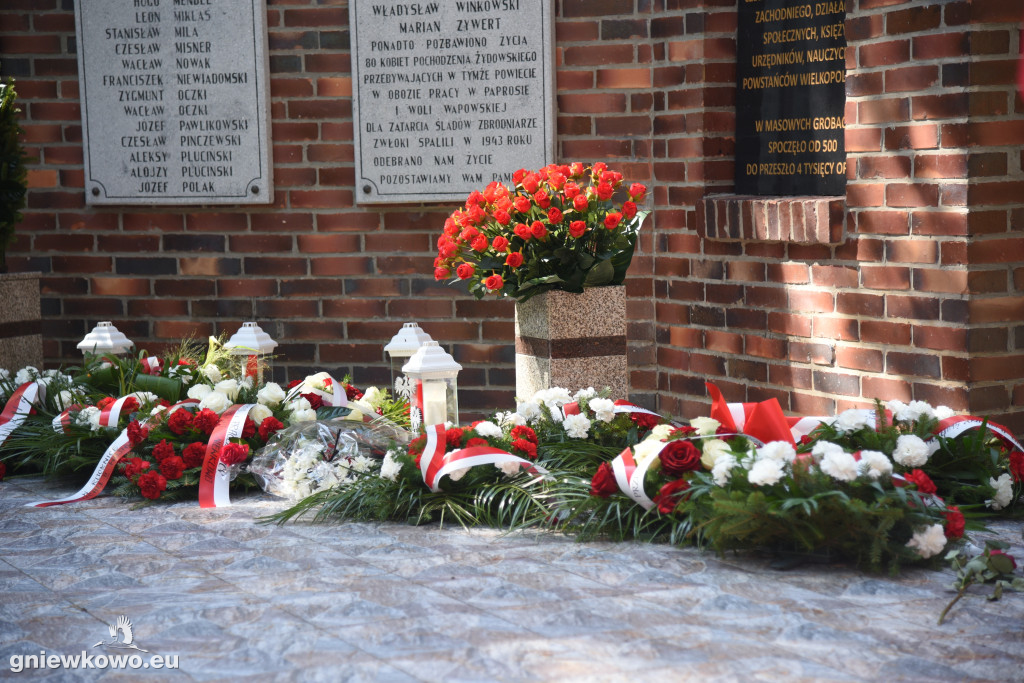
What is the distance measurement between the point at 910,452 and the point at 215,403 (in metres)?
2.54

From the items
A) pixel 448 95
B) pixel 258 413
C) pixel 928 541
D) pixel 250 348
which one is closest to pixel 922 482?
pixel 928 541

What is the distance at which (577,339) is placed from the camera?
4.37 m

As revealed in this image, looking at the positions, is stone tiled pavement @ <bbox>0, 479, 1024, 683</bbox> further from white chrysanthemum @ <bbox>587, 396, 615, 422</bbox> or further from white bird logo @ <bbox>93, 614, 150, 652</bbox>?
white chrysanthemum @ <bbox>587, 396, 615, 422</bbox>

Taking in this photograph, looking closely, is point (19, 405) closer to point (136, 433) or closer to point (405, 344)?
point (136, 433)

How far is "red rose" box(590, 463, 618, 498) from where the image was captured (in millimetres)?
3372

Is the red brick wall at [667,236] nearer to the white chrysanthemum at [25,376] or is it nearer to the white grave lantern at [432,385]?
the white chrysanthemum at [25,376]

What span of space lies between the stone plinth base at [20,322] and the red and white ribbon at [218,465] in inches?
67.7

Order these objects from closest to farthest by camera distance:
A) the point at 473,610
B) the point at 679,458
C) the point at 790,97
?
the point at 473,610, the point at 679,458, the point at 790,97

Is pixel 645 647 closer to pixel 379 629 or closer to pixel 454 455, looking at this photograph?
pixel 379 629

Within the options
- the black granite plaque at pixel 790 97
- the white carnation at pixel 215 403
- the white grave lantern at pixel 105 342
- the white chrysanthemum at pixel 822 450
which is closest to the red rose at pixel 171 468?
the white carnation at pixel 215 403

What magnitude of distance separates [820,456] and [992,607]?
0.61 metres

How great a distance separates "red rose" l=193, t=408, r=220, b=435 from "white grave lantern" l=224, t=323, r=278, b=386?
64cm

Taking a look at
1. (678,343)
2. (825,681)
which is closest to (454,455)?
(825,681)

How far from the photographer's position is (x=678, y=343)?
5320mm
